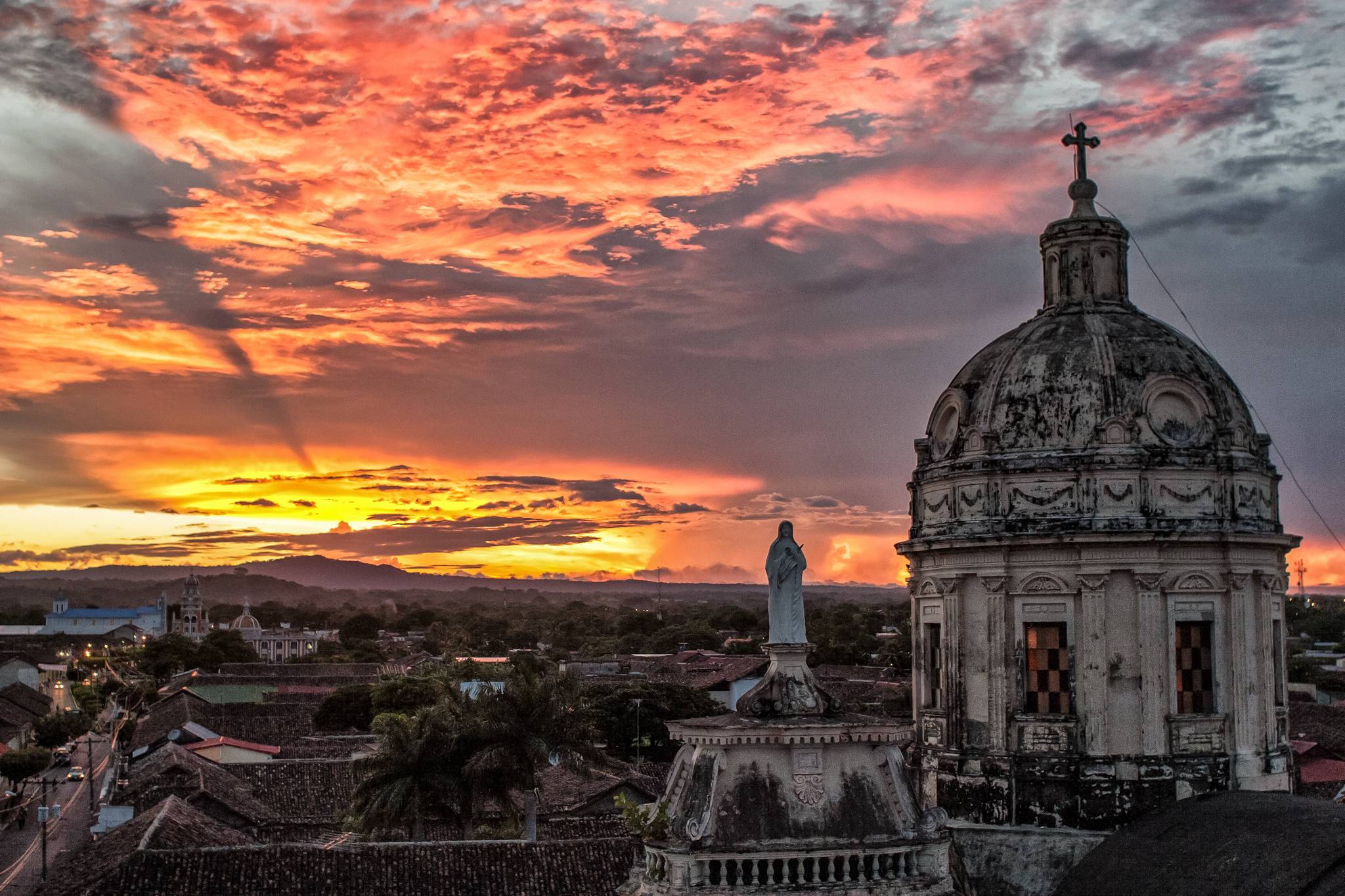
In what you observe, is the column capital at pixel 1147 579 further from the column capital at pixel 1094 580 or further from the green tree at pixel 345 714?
the green tree at pixel 345 714

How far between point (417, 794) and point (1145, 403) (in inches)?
962

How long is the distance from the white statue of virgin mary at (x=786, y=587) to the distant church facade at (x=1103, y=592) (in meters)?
4.99

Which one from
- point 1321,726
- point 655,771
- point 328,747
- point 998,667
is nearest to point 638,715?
point 655,771

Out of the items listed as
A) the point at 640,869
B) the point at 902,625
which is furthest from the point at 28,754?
the point at 902,625

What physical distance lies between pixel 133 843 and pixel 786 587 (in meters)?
22.2

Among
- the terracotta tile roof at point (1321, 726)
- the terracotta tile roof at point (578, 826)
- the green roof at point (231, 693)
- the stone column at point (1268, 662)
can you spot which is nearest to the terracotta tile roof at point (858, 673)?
the terracotta tile roof at point (1321, 726)

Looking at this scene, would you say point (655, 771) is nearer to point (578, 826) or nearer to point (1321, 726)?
point (578, 826)

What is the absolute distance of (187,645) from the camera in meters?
137

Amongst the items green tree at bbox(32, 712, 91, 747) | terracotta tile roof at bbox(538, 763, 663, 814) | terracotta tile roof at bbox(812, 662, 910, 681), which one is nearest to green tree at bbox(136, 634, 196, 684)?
green tree at bbox(32, 712, 91, 747)

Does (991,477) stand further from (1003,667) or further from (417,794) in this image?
(417,794)

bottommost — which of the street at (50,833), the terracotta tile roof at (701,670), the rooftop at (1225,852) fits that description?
the street at (50,833)

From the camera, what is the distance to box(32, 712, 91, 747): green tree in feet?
284

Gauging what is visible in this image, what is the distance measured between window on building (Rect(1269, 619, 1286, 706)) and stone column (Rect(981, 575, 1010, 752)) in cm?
486

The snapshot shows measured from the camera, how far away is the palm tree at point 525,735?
133ft
